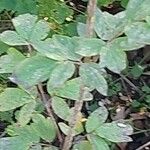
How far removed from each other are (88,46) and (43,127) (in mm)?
437

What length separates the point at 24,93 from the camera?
145 cm


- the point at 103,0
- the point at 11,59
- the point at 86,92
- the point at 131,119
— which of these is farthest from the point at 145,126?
the point at 11,59

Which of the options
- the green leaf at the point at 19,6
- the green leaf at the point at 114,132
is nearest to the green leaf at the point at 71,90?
the green leaf at the point at 114,132

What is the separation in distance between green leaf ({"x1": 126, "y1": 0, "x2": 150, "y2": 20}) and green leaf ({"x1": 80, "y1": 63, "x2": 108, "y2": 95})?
157 millimetres

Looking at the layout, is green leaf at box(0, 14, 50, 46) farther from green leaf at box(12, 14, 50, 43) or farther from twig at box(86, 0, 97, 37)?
twig at box(86, 0, 97, 37)

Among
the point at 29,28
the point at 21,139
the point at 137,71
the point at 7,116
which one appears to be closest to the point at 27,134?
the point at 21,139

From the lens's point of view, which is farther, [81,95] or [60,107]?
[60,107]

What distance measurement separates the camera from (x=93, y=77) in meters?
1.22

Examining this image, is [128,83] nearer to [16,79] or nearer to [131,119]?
[131,119]

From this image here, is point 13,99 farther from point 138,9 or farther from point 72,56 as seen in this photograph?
point 138,9

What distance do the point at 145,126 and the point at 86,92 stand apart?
0.98m

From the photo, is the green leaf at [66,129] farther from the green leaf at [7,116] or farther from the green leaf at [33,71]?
the green leaf at [7,116]

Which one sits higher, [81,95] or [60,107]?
[81,95]

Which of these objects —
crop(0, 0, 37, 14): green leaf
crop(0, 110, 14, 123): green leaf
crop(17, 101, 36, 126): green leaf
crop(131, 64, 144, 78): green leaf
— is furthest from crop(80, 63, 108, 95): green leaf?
crop(131, 64, 144, 78): green leaf
